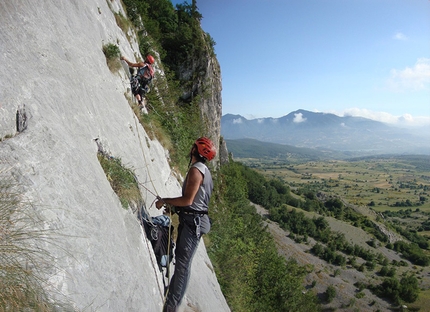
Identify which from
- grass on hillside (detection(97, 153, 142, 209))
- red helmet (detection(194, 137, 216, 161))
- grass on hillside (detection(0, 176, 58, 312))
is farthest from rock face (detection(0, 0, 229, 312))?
red helmet (detection(194, 137, 216, 161))

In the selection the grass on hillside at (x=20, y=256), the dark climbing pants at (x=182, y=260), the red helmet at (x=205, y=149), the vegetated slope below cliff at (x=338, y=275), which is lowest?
the vegetated slope below cliff at (x=338, y=275)

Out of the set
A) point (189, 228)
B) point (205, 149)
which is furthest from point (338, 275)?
point (205, 149)

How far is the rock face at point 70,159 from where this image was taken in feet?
10.8

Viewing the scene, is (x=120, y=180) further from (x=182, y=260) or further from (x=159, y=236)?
(x=182, y=260)

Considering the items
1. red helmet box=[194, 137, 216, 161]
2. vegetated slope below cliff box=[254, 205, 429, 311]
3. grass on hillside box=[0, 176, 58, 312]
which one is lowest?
vegetated slope below cliff box=[254, 205, 429, 311]

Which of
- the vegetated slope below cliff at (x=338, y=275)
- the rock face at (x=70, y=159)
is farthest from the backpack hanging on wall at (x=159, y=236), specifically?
the vegetated slope below cliff at (x=338, y=275)

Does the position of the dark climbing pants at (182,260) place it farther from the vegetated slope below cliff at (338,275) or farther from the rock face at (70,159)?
the vegetated slope below cliff at (338,275)

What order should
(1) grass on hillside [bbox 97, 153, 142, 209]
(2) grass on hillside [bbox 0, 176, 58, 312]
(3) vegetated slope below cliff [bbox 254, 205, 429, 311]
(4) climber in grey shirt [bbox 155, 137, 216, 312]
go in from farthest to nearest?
(3) vegetated slope below cliff [bbox 254, 205, 429, 311]
(1) grass on hillside [bbox 97, 153, 142, 209]
(4) climber in grey shirt [bbox 155, 137, 216, 312]
(2) grass on hillside [bbox 0, 176, 58, 312]

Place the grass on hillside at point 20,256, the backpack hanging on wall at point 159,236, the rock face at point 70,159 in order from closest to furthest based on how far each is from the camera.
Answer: the grass on hillside at point 20,256, the rock face at point 70,159, the backpack hanging on wall at point 159,236

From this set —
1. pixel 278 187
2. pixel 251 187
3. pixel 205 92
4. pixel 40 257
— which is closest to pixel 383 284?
pixel 251 187

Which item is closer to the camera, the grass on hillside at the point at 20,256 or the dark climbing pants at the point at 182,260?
the grass on hillside at the point at 20,256

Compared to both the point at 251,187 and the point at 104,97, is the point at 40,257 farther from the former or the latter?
the point at 251,187

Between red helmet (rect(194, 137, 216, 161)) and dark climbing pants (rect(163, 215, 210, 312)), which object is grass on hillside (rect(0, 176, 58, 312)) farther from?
red helmet (rect(194, 137, 216, 161))

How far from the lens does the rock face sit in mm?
3295
